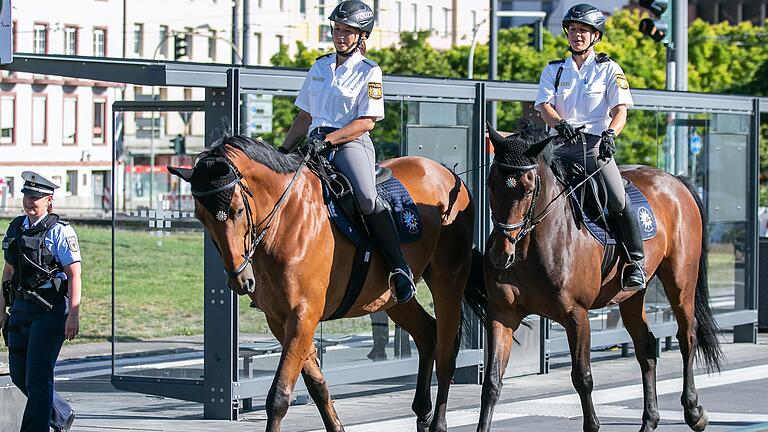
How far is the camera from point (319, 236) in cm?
848

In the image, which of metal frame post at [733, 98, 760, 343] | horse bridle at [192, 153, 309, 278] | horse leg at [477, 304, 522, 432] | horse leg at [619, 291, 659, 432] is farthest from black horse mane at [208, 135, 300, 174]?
metal frame post at [733, 98, 760, 343]

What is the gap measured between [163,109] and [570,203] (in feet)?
12.5

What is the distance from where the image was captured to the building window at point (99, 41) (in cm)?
6147

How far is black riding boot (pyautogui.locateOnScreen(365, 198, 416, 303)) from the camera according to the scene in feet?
29.1

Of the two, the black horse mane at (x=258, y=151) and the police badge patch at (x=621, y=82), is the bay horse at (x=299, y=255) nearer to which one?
the black horse mane at (x=258, y=151)

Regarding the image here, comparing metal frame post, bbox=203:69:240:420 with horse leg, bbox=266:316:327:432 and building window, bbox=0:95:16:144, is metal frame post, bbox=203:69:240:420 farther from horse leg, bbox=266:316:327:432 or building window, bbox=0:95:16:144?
building window, bbox=0:95:16:144

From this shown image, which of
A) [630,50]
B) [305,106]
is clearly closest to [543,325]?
[305,106]

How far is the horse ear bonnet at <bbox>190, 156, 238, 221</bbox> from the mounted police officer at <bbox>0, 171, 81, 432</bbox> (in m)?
1.89

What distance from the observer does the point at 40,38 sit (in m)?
57.1

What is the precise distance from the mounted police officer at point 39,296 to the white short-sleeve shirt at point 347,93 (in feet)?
6.00

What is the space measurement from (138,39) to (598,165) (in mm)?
55832

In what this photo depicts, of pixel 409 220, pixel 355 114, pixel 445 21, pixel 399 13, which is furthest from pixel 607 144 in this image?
pixel 445 21

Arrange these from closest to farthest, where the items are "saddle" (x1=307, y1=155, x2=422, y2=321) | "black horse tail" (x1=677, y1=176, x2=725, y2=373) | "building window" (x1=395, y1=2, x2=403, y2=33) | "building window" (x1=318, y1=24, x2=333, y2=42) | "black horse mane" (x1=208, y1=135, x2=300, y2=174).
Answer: "black horse mane" (x1=208, y1=135, x2=300, y2=174), "saddle" (x1=307, y1=155, x2=422, y2=321), "black horse tail" (x1=677, y1=176, x2=725, y2=373), "building window" (x1=318, y1=24, x2=333, y2=42), "building window" (x1=395, y1=2, x2=403, y2=33)

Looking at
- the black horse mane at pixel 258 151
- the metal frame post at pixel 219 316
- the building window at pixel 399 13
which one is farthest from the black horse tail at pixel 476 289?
the building window at pixel 399 13
